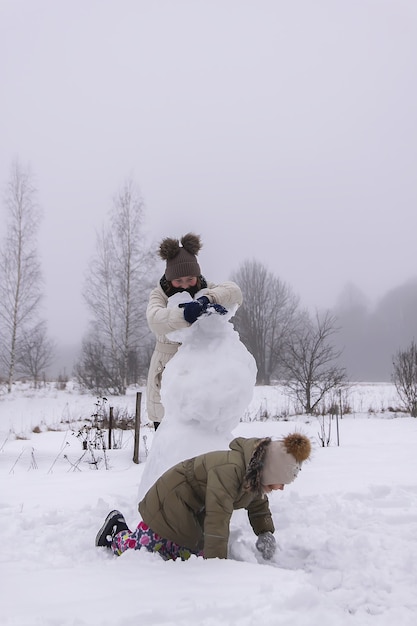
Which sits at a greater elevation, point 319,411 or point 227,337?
point 227,337

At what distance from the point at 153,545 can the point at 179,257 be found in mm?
1881

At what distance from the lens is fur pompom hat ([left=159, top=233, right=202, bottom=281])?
338 cm

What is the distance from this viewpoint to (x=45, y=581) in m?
1.82

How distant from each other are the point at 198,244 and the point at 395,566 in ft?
7.73

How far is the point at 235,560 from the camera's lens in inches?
87.1

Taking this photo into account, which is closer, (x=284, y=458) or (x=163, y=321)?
(x=284, y=458)

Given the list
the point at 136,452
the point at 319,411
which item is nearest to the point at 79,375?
the point at 319,411

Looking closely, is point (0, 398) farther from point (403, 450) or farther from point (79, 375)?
point (403, 450)

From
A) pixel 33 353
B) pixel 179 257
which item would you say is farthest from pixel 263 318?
pixel 179 257

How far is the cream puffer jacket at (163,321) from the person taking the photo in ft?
10.3

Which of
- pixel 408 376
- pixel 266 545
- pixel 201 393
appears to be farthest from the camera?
pixel 408 376

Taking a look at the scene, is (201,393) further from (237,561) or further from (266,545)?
(237,561)

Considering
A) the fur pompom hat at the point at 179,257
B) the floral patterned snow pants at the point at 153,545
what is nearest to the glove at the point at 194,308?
the fur pompom hat at the point at 179,257

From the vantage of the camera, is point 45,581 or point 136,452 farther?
point 136,452
